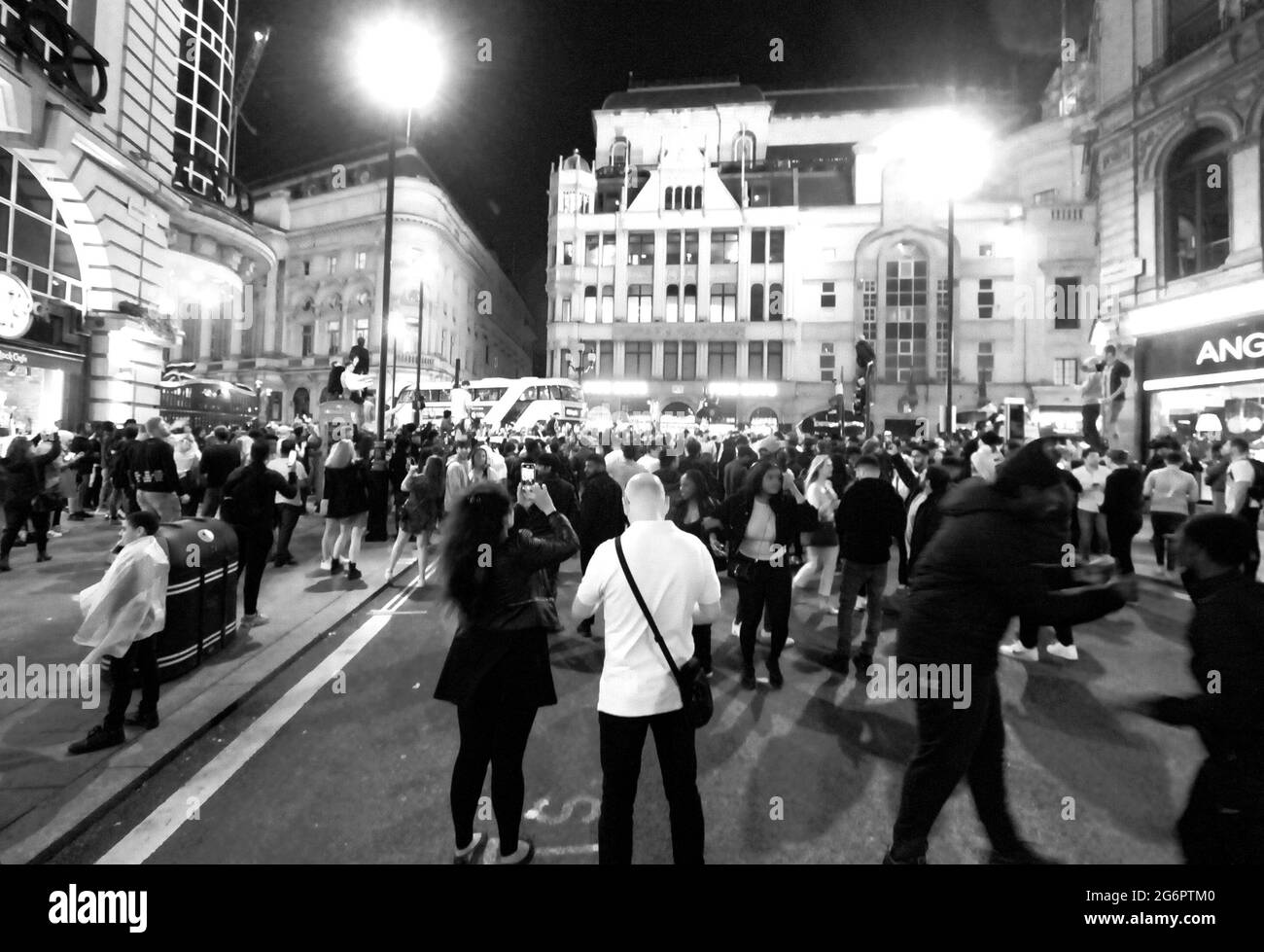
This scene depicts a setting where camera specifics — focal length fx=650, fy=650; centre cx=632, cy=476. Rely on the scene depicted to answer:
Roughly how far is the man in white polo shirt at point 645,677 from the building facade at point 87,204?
1671cm

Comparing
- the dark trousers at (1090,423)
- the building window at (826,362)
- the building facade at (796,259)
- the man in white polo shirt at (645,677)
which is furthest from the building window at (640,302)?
the man in white polo shirt at (645,677)

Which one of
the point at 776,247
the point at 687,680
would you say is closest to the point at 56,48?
the point at 687,680

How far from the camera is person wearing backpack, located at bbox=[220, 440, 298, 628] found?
660 centimetres

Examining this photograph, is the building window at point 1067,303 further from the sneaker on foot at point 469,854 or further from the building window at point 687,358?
the sneaker on foot at point 469,854

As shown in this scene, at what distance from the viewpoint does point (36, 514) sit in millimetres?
9094

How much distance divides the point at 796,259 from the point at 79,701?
55.0 metres

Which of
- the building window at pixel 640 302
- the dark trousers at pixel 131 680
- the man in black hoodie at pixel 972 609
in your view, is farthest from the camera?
the building window at pixel 640 302

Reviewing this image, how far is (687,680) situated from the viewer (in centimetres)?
276

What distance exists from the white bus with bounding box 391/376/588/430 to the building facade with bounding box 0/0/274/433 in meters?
12.5

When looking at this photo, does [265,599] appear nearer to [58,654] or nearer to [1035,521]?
[58,654]

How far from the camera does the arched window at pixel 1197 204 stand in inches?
704

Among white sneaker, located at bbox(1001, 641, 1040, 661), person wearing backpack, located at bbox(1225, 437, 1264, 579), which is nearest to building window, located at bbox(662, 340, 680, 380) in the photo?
person wearing backpack, located at bbox(1225, 437, 1264, 579)

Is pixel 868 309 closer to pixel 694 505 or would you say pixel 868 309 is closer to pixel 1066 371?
pixel 1066 371
